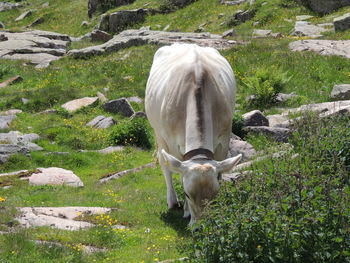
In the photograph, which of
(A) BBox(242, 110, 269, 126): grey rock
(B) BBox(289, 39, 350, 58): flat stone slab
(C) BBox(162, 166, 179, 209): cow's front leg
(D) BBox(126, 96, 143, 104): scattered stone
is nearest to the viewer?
(C) BBox(162, 166, 179, 209): cow's front leg

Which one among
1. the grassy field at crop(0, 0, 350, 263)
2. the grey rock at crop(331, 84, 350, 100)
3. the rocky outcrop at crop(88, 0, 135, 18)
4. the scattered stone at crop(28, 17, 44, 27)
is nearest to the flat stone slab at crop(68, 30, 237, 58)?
the grassy field at crop(0, 0, 350, 263)

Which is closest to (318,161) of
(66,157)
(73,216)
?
(73,216)

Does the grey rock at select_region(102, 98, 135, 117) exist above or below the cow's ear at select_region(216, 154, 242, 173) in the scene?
below

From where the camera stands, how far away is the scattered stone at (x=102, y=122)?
802 inches

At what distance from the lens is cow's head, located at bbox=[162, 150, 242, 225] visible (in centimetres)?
953

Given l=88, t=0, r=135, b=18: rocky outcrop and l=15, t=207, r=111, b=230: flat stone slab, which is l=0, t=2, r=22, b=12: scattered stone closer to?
l=88, t=0, r=135, b=18: rocky outcrop

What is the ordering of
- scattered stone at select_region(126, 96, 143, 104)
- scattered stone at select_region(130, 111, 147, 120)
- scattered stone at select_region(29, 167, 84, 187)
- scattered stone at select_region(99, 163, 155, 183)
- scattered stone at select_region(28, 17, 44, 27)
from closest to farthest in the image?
1. scattered stone at select_region(29, 167, 84, 187)
2. scattered stone at select_region(99, 163, 155, 183)
3. scattered stone at select_region(130, 111, 147, 120)
4. scattered stone at select_region(126, 96, 143, 104)
5. scattered stone at select_region(28, 17, 44, 27)

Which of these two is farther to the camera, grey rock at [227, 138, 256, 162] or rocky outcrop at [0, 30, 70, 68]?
rocky outcrop at [0, 30, 70, 68]

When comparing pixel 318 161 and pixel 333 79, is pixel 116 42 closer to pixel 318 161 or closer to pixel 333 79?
pixel 333 79

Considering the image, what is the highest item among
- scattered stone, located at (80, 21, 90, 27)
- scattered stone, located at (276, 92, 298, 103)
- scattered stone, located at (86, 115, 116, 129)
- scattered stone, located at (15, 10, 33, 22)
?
scattered stone, located at (276, 92, 298, 103)

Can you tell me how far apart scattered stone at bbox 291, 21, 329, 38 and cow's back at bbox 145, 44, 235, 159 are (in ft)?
62.3

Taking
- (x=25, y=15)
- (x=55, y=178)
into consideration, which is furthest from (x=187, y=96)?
(x=25, y=15)

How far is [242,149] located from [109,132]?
5432mm

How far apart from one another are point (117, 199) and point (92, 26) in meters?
34.7
